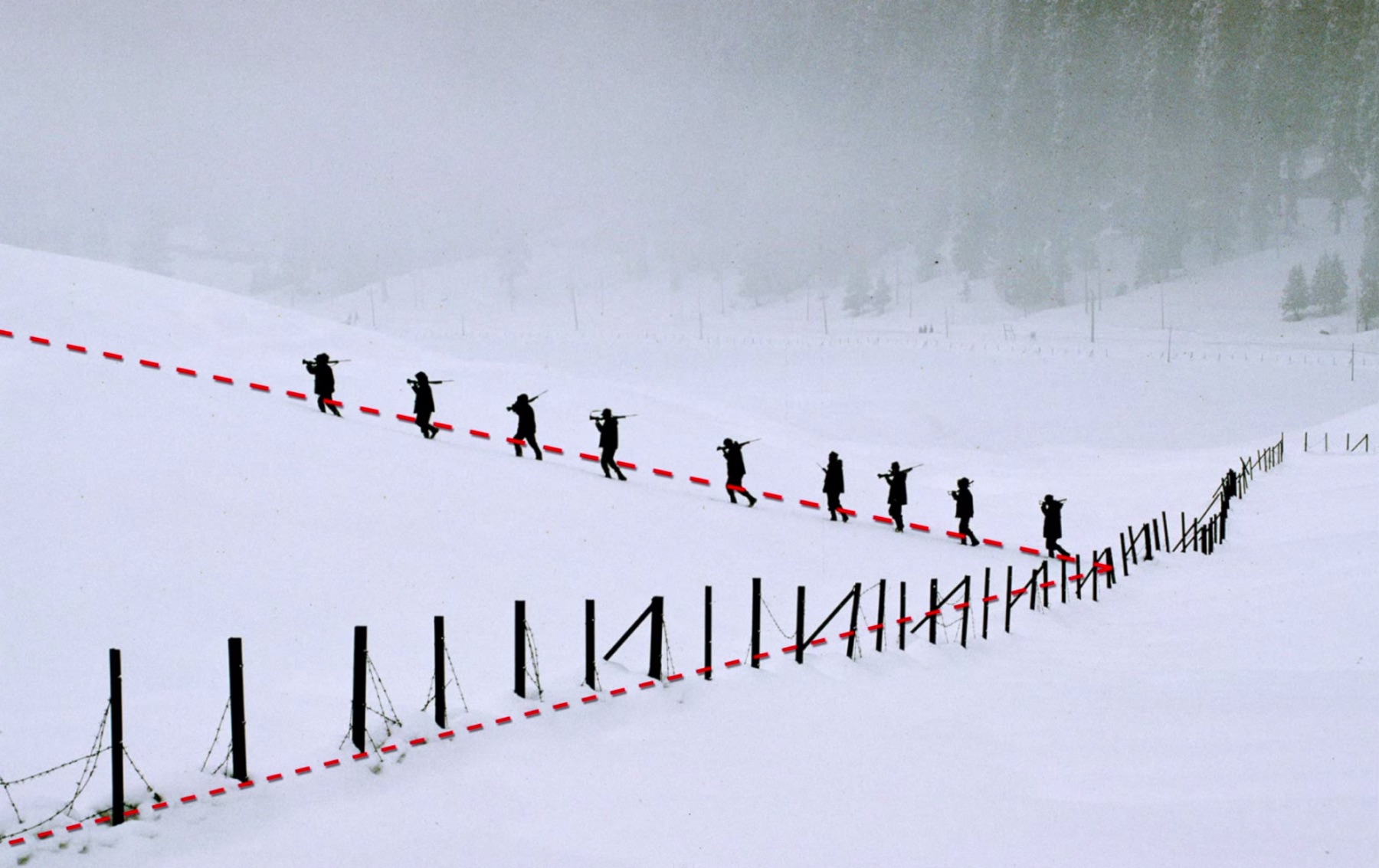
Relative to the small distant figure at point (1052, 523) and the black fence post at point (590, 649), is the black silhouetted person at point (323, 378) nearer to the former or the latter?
the black fence post at point (590, 649)

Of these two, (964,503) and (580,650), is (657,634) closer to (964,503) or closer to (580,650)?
(580,650)

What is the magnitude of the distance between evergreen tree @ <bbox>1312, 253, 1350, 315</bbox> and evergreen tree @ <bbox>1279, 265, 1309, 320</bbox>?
3.43 ft

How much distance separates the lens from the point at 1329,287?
99.1 m

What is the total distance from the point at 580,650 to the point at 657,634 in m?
2.27

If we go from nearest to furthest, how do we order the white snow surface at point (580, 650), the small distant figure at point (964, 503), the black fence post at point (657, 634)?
the white snow surface at point (580, 650) < the black fence post at point (657, 634) < the small distant figure at point (964, 503)

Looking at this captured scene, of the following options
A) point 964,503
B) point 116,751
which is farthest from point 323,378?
point 116,751

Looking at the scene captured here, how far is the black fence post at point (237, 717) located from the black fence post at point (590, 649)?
2948mm

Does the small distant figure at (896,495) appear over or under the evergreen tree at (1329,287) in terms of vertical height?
under

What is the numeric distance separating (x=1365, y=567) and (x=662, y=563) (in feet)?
32.4

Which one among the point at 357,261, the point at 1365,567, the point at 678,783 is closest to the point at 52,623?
the point at 678,783

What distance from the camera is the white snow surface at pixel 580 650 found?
7492 millimetres

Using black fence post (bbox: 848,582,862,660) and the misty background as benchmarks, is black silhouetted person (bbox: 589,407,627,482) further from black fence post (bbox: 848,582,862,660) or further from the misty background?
the misty background

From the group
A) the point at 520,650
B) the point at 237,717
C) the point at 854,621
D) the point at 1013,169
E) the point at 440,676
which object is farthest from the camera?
the point at 1013,169

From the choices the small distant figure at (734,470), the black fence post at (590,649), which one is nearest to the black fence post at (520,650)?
the black fence post at (590,649)
